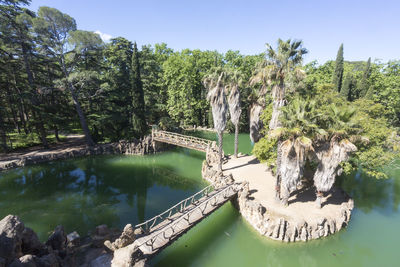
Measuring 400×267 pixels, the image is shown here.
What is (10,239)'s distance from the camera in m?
7.14

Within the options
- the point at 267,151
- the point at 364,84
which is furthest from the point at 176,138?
the point at 364,84

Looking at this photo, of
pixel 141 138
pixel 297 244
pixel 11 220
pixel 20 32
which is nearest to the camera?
pixel 11 220

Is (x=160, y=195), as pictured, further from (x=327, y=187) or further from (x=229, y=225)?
(x=327, y=187)

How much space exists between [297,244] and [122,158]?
22.8 m

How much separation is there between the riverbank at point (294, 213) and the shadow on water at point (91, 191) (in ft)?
20.0

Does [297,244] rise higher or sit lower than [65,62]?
lower

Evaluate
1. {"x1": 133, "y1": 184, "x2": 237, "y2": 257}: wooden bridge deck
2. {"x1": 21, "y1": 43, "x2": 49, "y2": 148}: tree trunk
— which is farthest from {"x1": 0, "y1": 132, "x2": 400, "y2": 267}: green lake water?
{"x1": 21, "y1": 43, "x2": 49, "y2": 148}: tree trunk

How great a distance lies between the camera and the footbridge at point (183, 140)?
2361 centimetres

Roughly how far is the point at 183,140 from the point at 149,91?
1897cm

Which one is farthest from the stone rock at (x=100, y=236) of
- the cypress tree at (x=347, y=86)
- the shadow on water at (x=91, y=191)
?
the cypress tree at (x=347, y=86)

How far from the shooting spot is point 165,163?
24984 millimetres

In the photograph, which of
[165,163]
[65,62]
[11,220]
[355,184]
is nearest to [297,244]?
[355,184]

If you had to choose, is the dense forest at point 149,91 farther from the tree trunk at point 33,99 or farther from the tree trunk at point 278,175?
the tree trunk at point 278,175

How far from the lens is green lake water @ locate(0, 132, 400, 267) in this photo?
1051 cm
